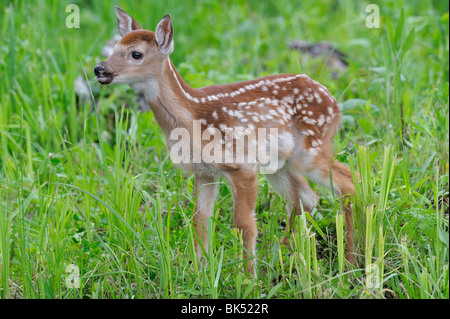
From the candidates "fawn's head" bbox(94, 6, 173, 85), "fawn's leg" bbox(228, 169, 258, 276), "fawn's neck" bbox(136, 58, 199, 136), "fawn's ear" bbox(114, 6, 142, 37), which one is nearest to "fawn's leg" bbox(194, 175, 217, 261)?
"fawn's leg" bbox(228, 169, 258, 276)

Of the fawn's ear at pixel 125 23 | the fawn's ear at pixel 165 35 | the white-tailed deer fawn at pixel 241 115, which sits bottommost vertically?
the white-tailed deer fawn at pixel 241 115

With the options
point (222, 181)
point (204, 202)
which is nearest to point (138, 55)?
point (204, 202)

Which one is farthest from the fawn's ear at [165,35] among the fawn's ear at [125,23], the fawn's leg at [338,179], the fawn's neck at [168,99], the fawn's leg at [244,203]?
the fawn's leg at [338,179]

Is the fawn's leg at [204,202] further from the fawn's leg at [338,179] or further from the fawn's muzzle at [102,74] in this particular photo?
the fawn's muzzle at [102,74]

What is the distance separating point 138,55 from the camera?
3871 millimetres

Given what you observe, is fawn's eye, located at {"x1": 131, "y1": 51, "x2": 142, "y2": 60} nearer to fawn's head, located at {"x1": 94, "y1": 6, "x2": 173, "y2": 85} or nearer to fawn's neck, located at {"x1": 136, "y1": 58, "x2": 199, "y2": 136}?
fawn's head, located at {"x1": 94, "y1": 6, "x2": 173, "y2": 85}

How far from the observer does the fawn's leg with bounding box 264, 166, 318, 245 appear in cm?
463

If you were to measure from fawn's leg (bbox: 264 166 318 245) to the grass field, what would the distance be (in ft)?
0.27

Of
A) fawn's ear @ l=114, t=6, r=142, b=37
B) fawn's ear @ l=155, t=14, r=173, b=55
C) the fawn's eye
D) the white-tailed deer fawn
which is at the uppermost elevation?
fawn's ear @ l=114, t=6, r=142, b=37

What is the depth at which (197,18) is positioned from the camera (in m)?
8.37

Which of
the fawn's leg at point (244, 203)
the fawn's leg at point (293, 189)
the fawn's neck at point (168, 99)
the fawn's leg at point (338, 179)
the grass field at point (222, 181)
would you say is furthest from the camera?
the fawn's leg at point (293, 189)

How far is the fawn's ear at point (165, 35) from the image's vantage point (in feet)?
12.5

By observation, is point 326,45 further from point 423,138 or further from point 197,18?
point 423,138

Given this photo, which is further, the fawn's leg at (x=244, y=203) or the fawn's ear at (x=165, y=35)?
the fawn's leg at (x=244, y=203)
